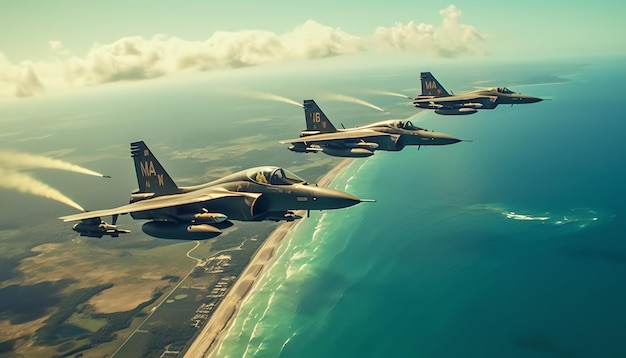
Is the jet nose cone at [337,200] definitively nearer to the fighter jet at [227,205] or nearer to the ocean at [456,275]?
the fighter jet at [227,205]

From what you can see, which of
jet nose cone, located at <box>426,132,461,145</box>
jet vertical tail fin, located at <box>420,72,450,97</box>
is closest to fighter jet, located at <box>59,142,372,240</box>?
jet nose cone, located at <box>426,132,461,145</box>

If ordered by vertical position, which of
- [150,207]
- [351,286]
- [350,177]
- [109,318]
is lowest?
[109,318]

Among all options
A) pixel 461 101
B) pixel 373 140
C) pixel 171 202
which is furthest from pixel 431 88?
pixel 171 202

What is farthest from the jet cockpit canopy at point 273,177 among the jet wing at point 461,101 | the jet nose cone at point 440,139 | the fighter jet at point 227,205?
the jet wing at point 461,101

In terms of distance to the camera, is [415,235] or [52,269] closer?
[415,235]

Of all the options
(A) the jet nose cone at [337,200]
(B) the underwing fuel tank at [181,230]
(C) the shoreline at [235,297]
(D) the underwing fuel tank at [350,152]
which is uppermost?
(D) the underwing fuel tank at [350,152]

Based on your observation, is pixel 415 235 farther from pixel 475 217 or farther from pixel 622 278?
pixel 622 278

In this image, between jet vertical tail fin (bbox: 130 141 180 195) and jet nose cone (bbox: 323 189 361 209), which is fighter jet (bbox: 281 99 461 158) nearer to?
jet vertical tail fin (bbox: 130 141 180 195)

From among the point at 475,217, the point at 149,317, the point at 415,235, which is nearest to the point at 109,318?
the point at 149,317
